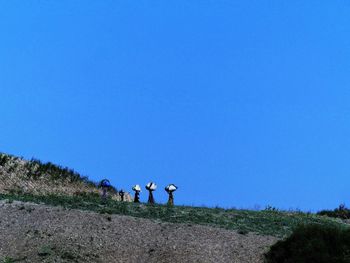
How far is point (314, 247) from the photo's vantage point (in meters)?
15.6

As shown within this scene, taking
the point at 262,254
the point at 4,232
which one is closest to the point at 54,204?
the point at 4,232

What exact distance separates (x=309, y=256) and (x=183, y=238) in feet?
15.9

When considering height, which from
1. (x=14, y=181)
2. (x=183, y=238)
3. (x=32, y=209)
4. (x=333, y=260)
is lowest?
(x=333, y=260)

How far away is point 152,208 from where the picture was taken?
77.9 feet

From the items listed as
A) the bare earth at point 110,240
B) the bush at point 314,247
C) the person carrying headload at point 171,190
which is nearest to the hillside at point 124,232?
the bare earth at point 110,240

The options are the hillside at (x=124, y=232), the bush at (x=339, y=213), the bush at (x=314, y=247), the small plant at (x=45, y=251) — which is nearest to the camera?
the bush at (x=314, y=247)

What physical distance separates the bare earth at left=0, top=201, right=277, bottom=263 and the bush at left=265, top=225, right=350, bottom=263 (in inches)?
82.1

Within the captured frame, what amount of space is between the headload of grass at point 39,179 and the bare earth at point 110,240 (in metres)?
11.4

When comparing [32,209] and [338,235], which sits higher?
[32,209]

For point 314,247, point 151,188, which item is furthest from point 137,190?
point 314,247

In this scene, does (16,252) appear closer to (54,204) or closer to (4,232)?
(4,232)

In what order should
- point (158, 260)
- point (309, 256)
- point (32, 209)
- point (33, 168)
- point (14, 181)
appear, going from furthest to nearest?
1. point (33, 168)
2. point (14, 181)
3. point (32, 209)
4. point (158, 260)
5. point (309, 256)

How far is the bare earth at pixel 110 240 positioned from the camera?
17.7 metres

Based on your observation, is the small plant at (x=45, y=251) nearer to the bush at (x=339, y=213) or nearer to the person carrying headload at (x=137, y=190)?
the person carrying headload at (x=137, y=190)
